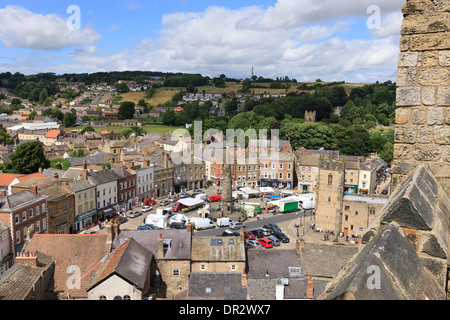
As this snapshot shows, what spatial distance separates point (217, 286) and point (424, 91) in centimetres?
1738

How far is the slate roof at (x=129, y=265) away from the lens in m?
18.3

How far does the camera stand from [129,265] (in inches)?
771

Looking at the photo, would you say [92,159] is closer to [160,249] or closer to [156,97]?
[160,249]

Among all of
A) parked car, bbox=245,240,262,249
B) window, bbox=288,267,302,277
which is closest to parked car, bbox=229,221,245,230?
parked car, bbox=245,240,262,249

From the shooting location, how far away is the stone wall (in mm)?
4527

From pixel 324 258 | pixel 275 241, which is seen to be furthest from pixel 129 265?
pixel 275 241

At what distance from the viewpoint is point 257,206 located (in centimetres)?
4381

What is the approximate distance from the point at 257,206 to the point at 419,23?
39861 millimetres

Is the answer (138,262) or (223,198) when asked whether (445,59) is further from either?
(223,198)

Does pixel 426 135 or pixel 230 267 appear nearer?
pixel 426 135

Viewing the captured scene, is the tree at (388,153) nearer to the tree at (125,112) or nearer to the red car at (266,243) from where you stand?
the red car at (266,243)

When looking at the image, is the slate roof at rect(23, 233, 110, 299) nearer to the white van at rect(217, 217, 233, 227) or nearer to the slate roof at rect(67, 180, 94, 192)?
the slate roof at rect(67, 180, 94, 192)

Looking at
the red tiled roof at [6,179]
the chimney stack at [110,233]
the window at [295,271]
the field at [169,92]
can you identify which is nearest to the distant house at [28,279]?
the chimney stack at [110,233]
